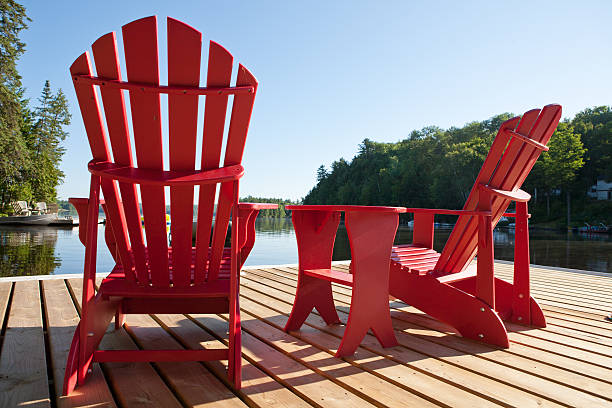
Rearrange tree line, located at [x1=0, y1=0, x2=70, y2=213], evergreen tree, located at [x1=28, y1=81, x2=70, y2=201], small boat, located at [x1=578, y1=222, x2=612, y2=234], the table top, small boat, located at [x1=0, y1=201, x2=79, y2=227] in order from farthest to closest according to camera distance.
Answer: small boat, located at [x1=578, y1=222, x2=612, y2=234] → evergreen tree, located at [x1=28, y1=81, x2=70, y2=201] → small boat, located at [x1=0, y1=201, x2=79, y2=227] → tree line, located at [x1=0, y1=0, x2=70, y2=213] → the table top

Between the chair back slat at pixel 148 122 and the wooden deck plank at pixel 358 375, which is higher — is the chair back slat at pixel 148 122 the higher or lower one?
the higher one

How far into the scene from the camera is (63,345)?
193 centimetres

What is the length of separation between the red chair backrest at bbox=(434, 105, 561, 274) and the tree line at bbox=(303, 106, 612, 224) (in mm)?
37247

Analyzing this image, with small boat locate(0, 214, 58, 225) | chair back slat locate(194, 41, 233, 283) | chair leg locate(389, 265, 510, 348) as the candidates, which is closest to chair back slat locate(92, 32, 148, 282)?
chair back slat locate(194, 41, 233, 283)

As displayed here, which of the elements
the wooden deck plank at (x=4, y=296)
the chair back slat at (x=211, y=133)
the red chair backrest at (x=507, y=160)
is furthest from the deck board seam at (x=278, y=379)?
the wooden deck plank at (x=4, y=296)

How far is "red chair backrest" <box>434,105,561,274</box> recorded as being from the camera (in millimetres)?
2201

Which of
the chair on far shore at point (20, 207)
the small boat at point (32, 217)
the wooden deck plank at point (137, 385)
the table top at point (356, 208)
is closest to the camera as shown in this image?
the wooden deck plank at point (137, 385)

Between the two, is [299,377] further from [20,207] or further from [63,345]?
[20,207]

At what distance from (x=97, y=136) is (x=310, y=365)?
134 centimetres

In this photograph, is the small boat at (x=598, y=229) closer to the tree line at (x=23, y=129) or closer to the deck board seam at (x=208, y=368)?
the deck board seam at (x=208, y=368)

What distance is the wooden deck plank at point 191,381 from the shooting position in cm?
138

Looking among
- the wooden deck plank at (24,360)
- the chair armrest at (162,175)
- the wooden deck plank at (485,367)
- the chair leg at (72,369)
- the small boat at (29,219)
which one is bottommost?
the small boat at (29,219)

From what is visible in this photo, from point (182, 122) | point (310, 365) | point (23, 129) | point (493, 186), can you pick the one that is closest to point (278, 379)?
point (310, 365)

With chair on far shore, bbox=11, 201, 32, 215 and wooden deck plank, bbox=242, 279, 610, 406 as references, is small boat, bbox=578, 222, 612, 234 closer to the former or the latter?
wooden deck plank, bbox=242, 279, 610, 406
